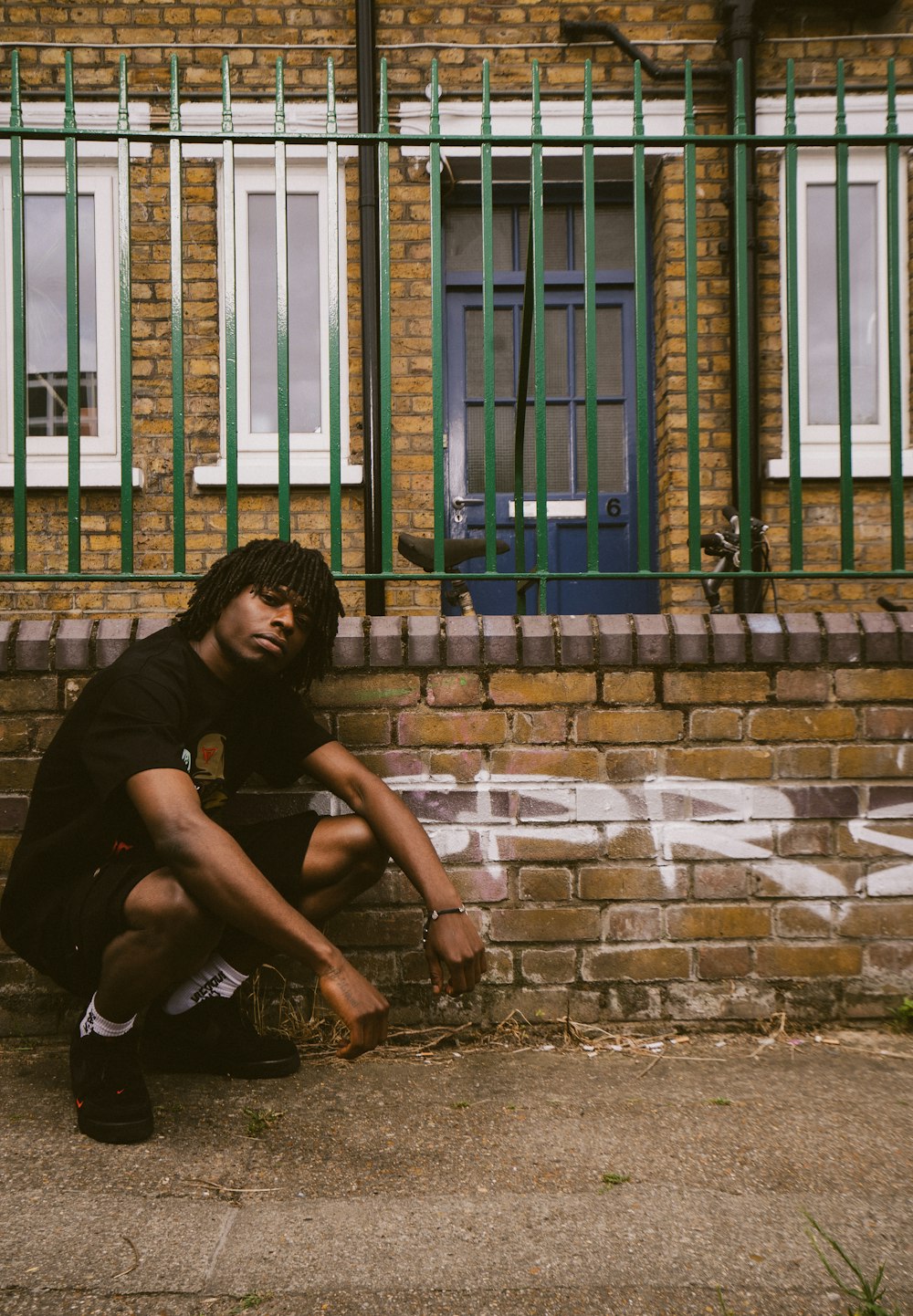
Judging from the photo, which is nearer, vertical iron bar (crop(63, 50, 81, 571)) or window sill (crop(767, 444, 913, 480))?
vertical iron bar (crop(63, 50, 81, 571))

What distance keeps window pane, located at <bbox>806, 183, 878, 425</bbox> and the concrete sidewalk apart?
12.6ft

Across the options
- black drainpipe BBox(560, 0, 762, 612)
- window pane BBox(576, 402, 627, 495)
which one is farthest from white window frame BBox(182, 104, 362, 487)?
black drainpipe BBox(560, 0, 762, 612)

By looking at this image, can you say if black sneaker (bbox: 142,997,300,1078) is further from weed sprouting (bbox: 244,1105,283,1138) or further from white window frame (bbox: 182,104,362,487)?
white window frame (bbox: 182,104,362,487)

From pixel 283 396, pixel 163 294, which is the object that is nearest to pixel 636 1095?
pixel 283 396

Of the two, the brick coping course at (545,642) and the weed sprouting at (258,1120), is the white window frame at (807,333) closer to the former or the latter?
the brick coping course at (545,642)

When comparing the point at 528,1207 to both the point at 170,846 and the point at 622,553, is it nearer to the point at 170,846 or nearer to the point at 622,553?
the point at 170,846

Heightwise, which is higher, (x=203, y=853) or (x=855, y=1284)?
(x=203, y=853)

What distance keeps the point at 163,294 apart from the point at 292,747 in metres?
3.65

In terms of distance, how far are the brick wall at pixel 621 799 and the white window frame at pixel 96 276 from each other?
2725mm

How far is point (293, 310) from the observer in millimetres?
5246

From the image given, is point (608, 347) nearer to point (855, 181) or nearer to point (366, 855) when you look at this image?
point (855, 181)

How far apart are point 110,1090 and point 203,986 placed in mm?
320

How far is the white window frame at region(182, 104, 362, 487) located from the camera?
4949 millimetres

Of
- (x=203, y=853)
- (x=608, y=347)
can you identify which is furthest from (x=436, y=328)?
(x=608, y=347)
